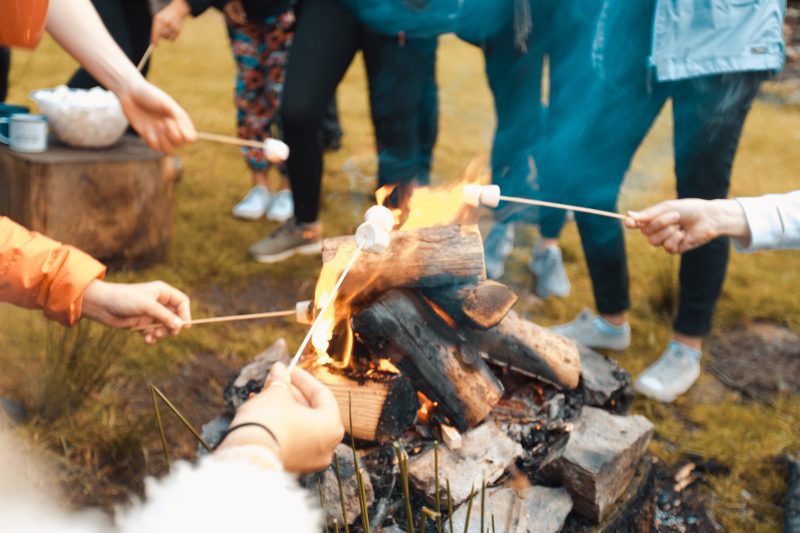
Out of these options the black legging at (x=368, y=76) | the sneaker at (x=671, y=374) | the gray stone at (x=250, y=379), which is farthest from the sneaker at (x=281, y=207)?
the sneaker at (x=671, y=374)

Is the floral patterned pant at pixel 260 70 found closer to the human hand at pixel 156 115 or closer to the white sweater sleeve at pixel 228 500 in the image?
the human hand at pixel 156 115

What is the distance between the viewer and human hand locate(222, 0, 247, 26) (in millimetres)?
4113

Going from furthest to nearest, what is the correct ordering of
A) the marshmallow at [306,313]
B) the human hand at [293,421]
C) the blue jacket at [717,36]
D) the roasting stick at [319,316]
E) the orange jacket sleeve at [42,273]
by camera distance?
the blue jacket at [717,36] → the marshmallow at [306,313] → the orange jacket sleeve at [42,273] → the roasting stick at [319,316] → the human hand at [293,421]

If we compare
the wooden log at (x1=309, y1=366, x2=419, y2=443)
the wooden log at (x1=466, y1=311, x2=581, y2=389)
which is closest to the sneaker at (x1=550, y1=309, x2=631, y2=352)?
the wooden log at (x1=466, y1=311, x2=581, y2=389)

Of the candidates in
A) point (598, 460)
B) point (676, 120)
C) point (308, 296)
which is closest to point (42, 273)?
point (598, 460)

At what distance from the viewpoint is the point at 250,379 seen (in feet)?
7.87

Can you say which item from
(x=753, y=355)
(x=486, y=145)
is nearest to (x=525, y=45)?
(x=753, y=355)

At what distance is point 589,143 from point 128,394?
7.20 ft

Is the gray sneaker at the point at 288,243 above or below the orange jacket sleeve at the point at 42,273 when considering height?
below

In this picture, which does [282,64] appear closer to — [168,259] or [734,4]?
[168,259]

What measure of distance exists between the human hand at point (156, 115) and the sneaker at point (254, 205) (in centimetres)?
239

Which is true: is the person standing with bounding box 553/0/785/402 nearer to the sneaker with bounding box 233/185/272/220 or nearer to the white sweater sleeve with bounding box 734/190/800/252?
the white sweater sleeve with bounding box 734/190/800/252

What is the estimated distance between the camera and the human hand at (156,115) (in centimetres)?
233

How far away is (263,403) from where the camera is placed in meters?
1.42
